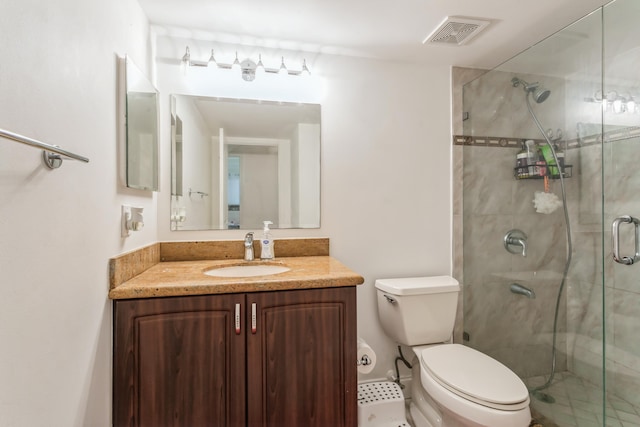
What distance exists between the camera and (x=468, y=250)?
6.88ft

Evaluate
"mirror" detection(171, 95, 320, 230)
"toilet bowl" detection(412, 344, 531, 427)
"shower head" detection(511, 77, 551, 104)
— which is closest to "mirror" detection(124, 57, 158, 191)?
"mirror" detection(171, 95, 320, 230)

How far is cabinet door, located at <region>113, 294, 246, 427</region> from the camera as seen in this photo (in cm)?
116

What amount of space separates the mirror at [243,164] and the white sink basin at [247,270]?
0.26 meters

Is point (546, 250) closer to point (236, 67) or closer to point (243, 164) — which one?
point (243, 164)

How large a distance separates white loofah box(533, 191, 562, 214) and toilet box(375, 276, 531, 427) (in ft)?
2.20

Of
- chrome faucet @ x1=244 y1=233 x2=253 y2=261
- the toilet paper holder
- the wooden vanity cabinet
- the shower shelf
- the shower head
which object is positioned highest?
the shower head

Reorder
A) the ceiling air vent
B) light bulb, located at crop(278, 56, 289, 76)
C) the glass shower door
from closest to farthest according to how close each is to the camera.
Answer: the glass shower door, the ceiling air vent, light bulb, located at crop(278, 56, 289, 76)

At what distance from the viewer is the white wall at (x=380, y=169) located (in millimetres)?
1923

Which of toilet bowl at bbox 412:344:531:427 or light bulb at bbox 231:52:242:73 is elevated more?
light bulb at bbox 231:52:242:73

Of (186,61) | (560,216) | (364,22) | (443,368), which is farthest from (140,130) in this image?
(560,216)

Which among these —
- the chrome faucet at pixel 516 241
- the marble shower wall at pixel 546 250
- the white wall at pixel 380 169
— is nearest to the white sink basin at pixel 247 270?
the white wall at pixel 380 169

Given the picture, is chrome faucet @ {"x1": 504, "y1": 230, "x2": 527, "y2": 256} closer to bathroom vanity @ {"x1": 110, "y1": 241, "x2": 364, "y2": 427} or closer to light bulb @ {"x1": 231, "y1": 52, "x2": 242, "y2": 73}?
bathroom vanity @ {"x1": 110, "y1": 241, "x2": 364, "y2": 427}

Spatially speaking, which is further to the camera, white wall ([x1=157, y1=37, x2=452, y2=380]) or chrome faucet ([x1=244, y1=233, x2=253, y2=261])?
white wall ([x1=157, y1=37, x2=452, y2=380])

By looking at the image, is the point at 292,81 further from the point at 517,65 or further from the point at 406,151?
the point at 517,65
